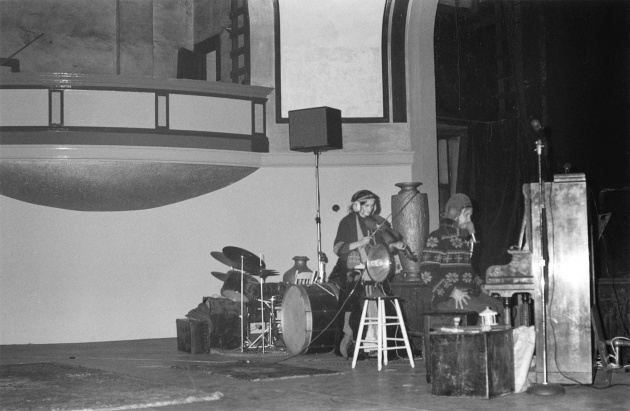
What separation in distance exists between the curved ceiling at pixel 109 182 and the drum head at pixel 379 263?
3.26m

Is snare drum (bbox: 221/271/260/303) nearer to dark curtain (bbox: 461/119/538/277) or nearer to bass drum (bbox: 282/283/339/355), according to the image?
bass drum (bbox: 282/283/339/355)

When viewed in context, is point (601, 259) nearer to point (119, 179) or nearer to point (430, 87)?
point (430, 87)

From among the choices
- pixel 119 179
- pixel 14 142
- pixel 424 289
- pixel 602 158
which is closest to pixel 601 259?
pixel 602 158

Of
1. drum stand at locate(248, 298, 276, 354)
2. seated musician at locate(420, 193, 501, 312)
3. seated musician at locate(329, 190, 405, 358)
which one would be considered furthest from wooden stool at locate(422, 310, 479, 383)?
drum stand at locate(248, 298, 276, 354)

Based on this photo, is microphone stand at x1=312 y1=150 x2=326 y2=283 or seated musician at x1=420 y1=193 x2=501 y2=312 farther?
microphone stand at x1=312 y1=150 x2=326 y2=283

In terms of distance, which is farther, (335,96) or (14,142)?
(335,96)

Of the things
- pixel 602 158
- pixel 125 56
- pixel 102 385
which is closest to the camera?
pixel 102 385

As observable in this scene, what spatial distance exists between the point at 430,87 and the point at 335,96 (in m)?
1.25

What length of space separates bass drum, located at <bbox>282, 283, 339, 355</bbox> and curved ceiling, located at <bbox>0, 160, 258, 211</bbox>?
2.47m

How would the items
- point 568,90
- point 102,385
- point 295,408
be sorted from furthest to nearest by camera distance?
point 568,90
point 102,385
point 295,408

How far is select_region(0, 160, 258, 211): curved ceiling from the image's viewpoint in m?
9.75

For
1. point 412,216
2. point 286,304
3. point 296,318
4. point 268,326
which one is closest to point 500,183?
point 412,216

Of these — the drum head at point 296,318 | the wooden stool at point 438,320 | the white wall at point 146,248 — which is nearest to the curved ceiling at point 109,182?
the white wall at point 146,248

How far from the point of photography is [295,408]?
5176 mm
